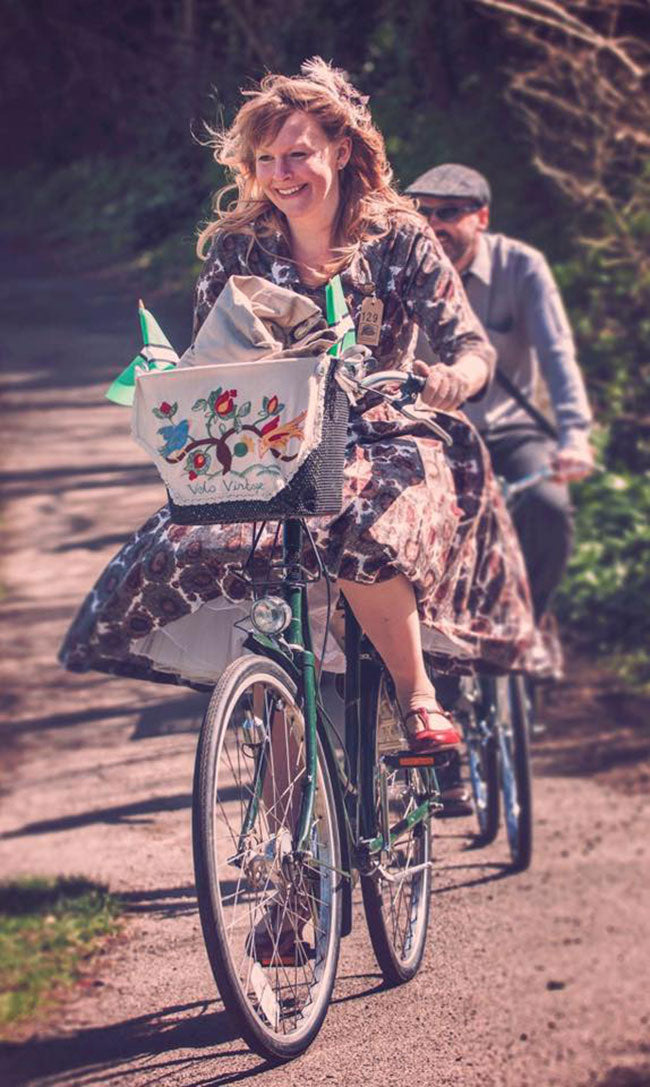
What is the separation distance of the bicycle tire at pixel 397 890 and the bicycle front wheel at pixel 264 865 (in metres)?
0.19

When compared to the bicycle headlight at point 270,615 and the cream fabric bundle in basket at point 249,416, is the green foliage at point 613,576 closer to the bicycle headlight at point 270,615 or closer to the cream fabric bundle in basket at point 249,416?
the bicycle headlight at point 270,615

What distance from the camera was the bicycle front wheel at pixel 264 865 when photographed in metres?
2.68

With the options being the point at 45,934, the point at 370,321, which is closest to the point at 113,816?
the point at 45,934

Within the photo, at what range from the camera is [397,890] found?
136 inches

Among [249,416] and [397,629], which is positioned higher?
[249,416]

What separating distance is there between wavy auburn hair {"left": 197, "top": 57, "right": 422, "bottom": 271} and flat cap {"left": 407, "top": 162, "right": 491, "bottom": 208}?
1.19 metres

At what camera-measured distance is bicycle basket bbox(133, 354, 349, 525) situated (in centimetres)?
262

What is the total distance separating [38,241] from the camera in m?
21.3

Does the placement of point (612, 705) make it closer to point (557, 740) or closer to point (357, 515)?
point (557, 740)

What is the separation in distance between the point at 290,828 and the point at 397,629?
0.42 metres

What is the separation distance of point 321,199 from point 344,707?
1.11m

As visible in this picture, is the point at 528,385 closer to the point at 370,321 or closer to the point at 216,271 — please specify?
the point at 370,321

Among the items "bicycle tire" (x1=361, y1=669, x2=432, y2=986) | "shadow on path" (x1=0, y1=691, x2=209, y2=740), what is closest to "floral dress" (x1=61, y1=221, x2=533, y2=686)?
"bicycle tire" (x1=361, y1=669, x2=432, y2=986)

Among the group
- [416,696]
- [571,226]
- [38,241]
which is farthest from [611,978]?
[38,241]
